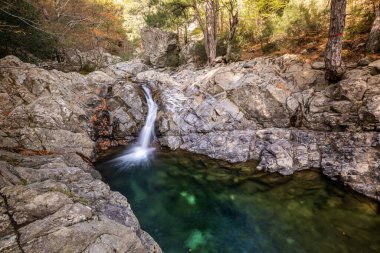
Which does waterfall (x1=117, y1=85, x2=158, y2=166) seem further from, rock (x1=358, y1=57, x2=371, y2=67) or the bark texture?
rock (x1=358, y1=57, x2=371, y2=67)

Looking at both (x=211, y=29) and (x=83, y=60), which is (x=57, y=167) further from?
(x=83, y=60)

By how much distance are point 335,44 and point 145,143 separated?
8.62m

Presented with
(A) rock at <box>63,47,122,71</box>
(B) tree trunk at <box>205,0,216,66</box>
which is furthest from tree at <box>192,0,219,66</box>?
(A) rock at <box>63,47,122,71</box>

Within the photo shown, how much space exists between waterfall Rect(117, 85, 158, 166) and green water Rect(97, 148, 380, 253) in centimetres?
74

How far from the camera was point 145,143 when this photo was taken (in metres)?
10.6

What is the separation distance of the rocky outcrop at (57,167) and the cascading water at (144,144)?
85cm

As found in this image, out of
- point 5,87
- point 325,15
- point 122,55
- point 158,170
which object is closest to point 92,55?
point 122,55

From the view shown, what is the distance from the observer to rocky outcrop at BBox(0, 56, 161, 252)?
385cm

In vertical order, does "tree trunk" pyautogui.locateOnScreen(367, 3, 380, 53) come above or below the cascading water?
above

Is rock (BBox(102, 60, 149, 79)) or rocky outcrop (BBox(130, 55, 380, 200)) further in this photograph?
rock (BBox(102, 60, 149, 79))

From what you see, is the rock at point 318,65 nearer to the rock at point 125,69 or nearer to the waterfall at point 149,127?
the waterfall at point 149,127

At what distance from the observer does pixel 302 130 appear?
28.8 ft

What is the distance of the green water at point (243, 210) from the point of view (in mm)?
5449

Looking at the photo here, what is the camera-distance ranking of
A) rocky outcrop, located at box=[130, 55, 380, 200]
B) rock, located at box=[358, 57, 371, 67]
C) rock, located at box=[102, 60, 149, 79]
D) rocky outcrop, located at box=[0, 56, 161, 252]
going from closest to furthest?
rocky outcrop, located at box=[0, 56, 161, 252]
rocky outcrop, located at box=[130, 55, 380, 200]
rock, located at box=[358, 57, 371, 67]
rock, located at box=[102, 60, 149, 79]
